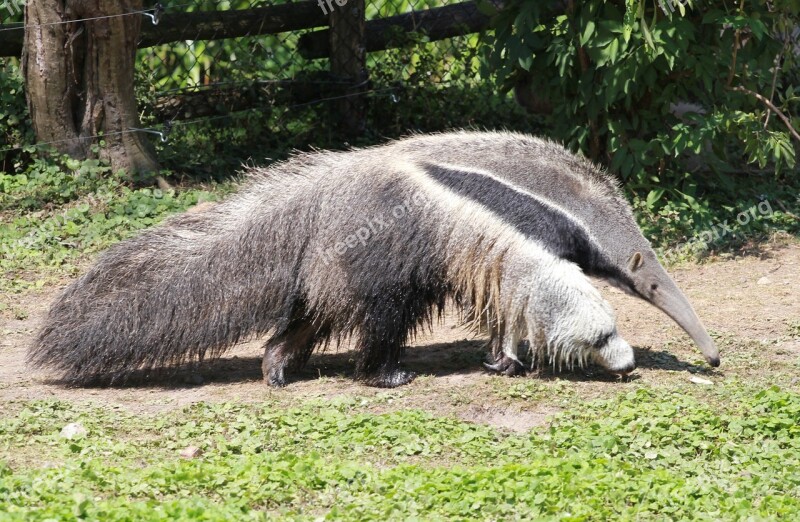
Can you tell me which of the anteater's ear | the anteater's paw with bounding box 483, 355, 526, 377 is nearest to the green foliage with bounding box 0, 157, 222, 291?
the anteater's paw with bounding box 483, 355, 526, 377

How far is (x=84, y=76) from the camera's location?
9852mm

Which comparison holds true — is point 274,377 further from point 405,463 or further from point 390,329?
point 405,463

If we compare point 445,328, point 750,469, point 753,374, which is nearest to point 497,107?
point 445,328

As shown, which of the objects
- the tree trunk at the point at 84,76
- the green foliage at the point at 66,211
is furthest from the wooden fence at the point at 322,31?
the green foliage at the point at 66,211

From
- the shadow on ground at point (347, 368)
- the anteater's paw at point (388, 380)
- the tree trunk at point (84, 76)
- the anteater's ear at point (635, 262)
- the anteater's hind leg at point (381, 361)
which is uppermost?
the tree trunk at point (84, 76)

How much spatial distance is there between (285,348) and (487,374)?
131 cm

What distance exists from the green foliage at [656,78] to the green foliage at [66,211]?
338 cm

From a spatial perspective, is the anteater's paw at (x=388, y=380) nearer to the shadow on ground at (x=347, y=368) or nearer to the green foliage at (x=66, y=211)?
the shadow on ground at (x=347, y=368)

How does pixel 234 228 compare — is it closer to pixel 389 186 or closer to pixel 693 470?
pixel 389 186

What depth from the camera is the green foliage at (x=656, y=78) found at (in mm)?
9195

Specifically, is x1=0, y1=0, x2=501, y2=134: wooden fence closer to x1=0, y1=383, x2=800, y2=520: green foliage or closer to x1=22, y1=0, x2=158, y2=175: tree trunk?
x1=22, y1=0, x2=158, y2=175: tree trunk

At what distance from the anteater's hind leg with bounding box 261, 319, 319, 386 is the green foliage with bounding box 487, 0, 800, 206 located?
3.74m

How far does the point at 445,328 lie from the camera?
330 inches

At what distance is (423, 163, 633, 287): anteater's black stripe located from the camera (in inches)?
252
